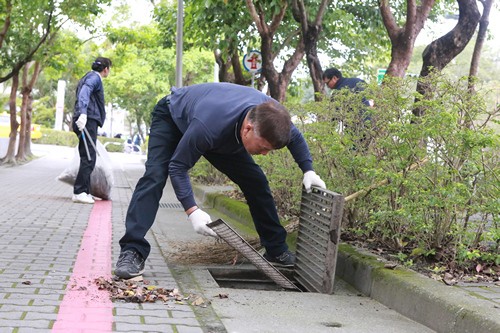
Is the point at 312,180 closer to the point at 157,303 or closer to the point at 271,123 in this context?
the point at 271,123

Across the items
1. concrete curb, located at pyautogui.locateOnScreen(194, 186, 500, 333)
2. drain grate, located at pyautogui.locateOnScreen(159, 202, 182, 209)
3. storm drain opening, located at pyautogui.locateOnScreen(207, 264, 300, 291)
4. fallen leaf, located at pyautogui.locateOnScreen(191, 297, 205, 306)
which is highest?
concrete curb, located at pyautogui.locateOnScreen(194, 186, 500, 333)

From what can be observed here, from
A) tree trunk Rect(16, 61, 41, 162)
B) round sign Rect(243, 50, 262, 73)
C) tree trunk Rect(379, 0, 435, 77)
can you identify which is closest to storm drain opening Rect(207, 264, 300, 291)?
tree trunk Rect(379, 0, 435, 77)

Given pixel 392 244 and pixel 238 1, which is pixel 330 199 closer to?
pixel 392 244

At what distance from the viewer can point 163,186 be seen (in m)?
5.20

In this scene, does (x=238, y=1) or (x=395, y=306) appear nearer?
(x=395, y=306)

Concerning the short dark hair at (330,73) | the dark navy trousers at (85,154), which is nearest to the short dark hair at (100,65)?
the dark navy trousers at (85,154)

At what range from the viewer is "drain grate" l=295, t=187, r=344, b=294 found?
4.82 m

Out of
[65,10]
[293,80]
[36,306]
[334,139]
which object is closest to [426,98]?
[334,139]

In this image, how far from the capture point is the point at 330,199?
4.85 meters

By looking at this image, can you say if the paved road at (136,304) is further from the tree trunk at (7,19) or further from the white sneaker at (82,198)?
the tree trunk at (7,19)

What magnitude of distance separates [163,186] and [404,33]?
5.85 meters

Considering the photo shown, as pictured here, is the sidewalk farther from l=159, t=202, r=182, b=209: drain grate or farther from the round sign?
the round sign

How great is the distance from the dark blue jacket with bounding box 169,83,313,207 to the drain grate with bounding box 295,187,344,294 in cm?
54

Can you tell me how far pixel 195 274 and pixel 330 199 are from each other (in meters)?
1.17
